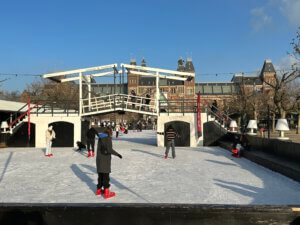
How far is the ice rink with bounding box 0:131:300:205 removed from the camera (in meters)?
7.97

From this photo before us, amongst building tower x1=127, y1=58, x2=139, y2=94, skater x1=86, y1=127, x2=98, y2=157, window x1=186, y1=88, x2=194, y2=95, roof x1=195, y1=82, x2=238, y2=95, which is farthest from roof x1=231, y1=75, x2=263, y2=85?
building tower x1=127, y1=58, x2=139, y2=94

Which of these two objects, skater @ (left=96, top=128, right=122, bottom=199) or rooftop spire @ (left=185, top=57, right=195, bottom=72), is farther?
rooftop spire @ (left=185, top=57, right=195, bottom=72)

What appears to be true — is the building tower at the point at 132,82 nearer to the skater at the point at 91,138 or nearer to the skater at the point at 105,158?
the skater at the point at 91,138

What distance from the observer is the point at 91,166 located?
13.6m

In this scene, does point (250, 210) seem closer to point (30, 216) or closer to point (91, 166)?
point (30, 216)

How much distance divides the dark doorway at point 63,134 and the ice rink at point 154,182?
322 inches

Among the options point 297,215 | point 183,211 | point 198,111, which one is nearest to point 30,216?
point 183,211

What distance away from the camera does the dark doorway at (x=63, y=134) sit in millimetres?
23469

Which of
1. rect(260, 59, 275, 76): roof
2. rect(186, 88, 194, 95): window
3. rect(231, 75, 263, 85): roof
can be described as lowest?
rect(231, 75, 263, 85): roof

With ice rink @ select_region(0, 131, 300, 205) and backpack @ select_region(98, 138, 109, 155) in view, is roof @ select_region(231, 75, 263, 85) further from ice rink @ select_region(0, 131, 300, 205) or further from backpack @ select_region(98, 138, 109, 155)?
backpack @ select_region(98, 138, 109, 155)

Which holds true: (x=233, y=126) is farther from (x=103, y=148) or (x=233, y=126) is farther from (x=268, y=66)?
(x=268, y=66)

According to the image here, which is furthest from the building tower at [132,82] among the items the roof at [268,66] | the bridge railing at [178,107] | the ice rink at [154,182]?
the ice rink at [154,182]

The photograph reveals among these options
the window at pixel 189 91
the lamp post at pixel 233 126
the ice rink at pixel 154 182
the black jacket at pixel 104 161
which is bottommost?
the ice rink at pixel 154 182

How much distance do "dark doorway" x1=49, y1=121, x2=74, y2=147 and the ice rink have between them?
8.19m
